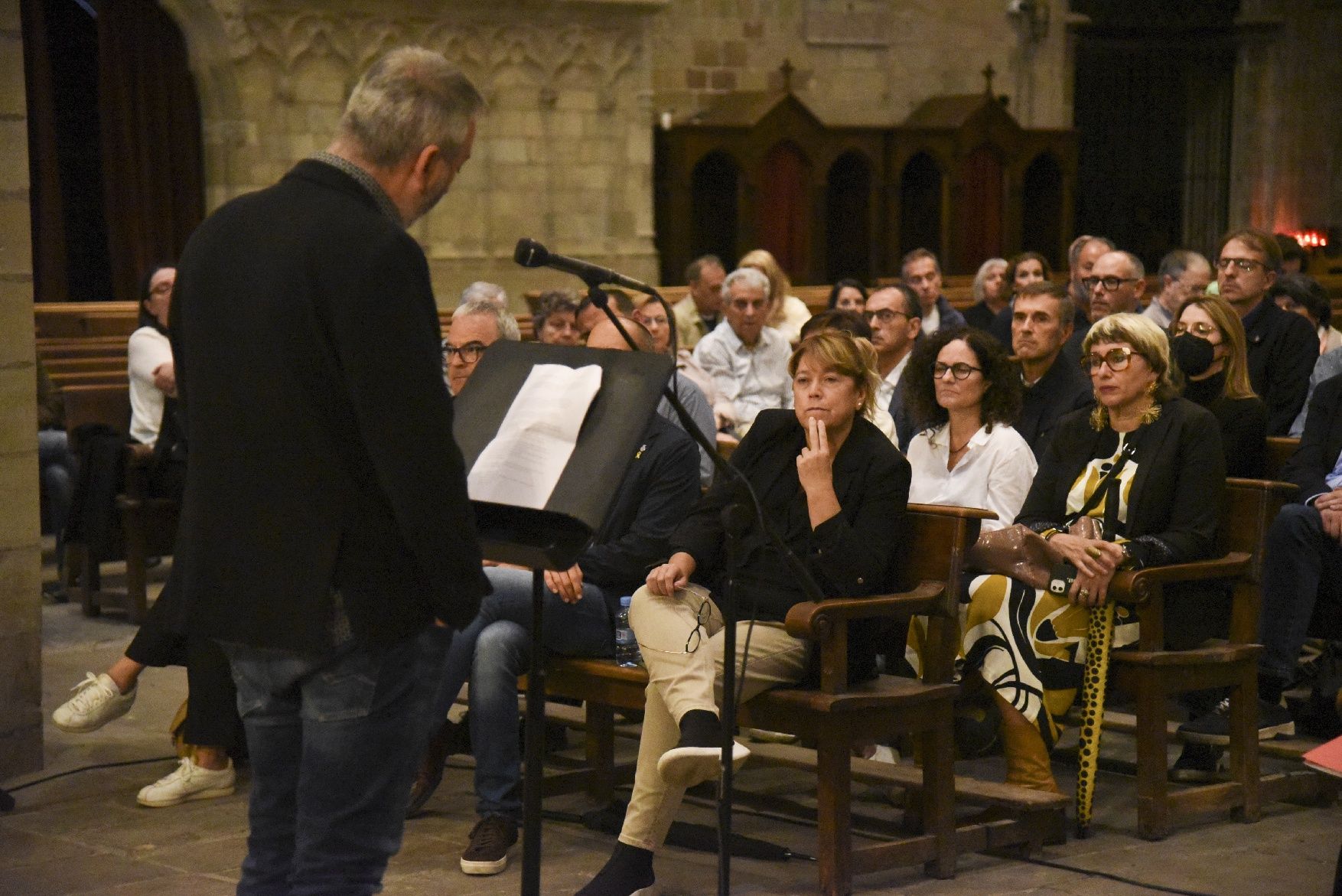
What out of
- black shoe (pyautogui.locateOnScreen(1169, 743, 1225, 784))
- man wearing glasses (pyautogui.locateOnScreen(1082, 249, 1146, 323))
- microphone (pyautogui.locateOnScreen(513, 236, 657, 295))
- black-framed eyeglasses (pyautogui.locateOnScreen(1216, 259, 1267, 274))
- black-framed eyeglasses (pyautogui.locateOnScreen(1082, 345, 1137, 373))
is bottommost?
black shoe (pyautogui.locateOnScreen(1169, 743, 1225, 784))

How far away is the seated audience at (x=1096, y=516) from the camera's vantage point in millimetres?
4102

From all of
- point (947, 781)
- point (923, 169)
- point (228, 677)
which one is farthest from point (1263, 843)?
point (923, 169)

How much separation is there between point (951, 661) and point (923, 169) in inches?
444

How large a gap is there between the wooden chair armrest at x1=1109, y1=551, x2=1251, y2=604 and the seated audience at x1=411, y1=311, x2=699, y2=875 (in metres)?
1.00

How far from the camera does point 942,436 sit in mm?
4773

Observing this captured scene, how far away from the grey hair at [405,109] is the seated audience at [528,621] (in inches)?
53.7

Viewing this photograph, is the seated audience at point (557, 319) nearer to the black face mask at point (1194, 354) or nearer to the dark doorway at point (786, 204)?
the black face mask at point (1194, 354)

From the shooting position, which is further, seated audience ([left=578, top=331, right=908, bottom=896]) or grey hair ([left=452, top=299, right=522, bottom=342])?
grey hair ([left=452, top=299, right=522, bottom=342])

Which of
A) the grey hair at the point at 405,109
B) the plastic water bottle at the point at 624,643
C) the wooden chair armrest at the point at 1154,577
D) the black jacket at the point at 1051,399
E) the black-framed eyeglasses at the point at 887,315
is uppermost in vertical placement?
the grey hair at the point at 405,109

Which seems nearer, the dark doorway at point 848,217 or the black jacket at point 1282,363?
the black jacket at point 1282,363

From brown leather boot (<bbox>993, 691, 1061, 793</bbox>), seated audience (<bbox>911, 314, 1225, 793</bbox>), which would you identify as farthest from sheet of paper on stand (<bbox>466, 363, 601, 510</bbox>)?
brown leather boot (<bbox>993, 691, 1061, 793</bbox>)

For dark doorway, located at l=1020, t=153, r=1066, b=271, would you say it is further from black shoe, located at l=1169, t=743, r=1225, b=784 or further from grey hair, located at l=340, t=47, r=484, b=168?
grey hair, located at l=340, t=47, r=484, b=168

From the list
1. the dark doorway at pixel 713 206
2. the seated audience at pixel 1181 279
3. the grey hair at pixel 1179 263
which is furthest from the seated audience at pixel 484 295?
the dark doorway at pixel 713 206

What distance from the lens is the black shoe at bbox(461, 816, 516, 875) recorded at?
383 cm
